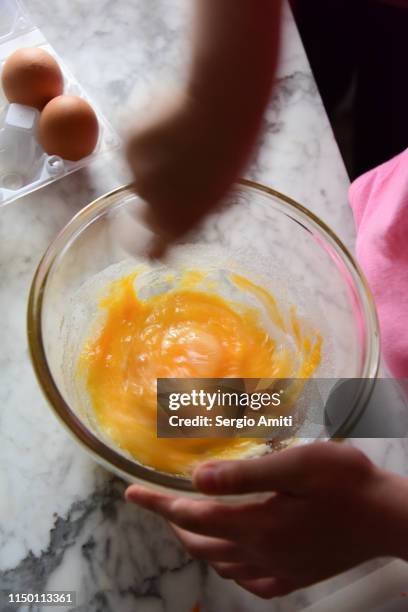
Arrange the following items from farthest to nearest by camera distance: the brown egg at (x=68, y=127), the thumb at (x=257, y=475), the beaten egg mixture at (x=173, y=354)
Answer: the brown egg at (x=68, y=127) → the beaten egg mixture at (x=173, y=354) → the thumb at (x=257, y=475)

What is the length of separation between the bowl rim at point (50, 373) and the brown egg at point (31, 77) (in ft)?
0.87

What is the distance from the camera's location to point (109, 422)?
0.74m

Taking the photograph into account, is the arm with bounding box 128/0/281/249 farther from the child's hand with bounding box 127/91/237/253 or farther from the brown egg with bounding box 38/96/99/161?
the brown egg with bounding box 38/96/99/161

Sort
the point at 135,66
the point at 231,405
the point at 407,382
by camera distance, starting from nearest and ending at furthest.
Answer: the point at 231,405
the point at 407,382
the point at 135,66

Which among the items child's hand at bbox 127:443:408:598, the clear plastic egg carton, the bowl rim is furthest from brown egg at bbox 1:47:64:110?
child's hand at bbox 127:443:408:598

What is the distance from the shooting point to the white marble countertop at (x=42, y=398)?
0.74m

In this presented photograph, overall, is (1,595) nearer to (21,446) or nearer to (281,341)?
(21,446)

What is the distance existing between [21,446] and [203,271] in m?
0.32

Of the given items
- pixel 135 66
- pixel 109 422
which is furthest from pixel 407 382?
pixel 135 66

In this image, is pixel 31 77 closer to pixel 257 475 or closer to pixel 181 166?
pixel 181 166

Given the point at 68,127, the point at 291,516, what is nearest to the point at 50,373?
the point at 291,516

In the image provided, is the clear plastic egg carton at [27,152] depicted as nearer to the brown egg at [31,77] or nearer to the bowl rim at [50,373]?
the brown egg at [31,77]

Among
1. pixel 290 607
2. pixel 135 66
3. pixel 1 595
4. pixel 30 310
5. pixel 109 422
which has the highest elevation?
pixel 135 66

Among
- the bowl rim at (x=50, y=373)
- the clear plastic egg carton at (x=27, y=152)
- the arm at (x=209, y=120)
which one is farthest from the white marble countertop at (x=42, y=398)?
the arm at (x=209, y=120)
